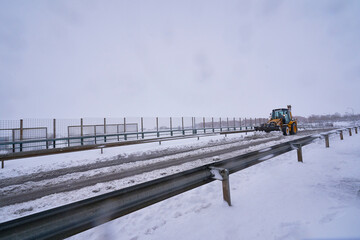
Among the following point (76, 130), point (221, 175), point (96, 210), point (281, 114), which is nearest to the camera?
point (96, 210)

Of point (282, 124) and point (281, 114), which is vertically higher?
point (281, 114)

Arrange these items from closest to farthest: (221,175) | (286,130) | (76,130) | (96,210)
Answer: (96,210)
(221,175)
(76,130)
(286,130)

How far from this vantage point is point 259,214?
8.52ft

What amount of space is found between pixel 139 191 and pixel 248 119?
36.3 meters

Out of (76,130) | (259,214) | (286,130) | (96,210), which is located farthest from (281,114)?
(76,130)

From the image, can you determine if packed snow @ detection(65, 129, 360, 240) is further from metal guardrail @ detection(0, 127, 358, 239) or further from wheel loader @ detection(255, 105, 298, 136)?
wheel loader @ detection(255, 105, 298, 136)

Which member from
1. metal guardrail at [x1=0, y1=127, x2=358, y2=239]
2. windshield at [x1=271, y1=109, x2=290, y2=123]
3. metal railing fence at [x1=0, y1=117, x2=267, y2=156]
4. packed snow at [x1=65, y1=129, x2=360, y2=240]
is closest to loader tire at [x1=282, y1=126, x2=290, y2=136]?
windshield at [x1=271, y1=109, x2=290, y2=123]

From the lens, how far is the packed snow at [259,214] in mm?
2184

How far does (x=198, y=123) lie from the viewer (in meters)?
23.7

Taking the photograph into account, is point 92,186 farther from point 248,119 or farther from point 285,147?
point 248,119

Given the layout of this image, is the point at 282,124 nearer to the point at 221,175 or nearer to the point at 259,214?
the point at 259,214

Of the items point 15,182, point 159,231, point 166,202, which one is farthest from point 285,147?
point 15,182

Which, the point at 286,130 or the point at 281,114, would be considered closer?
the point at 286,130

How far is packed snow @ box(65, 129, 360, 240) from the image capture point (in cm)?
218
